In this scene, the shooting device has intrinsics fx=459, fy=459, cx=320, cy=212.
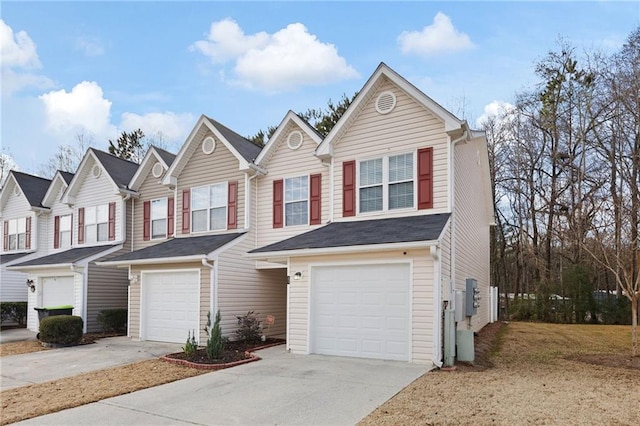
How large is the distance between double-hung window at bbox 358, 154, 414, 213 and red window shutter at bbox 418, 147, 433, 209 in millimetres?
247

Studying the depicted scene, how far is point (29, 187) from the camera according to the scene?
22.3 metres

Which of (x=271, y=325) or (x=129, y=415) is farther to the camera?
(x=271, y=325)

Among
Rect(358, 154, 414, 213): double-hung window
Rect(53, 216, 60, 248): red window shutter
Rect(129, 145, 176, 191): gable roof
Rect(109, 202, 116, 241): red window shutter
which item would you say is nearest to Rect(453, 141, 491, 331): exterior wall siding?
Rect(358, 154, 414, 213): double-hung window

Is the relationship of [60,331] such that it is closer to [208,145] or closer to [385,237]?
[208,145]

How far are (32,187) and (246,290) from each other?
14.8 metres

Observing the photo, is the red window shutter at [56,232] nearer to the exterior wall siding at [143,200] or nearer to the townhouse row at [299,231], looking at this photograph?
the townhouse row at [299,231]

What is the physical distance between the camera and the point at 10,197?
22.9m

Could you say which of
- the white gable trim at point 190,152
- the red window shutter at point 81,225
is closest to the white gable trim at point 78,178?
the red window shutter at point 81,225

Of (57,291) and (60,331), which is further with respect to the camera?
(57,291)

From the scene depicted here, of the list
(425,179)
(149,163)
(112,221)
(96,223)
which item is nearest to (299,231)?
(425,179)

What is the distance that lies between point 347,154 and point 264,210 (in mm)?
3777

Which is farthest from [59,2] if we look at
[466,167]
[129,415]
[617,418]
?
[617,418]

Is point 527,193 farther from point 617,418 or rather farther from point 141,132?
point 141,132

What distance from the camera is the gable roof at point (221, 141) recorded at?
14844mm
